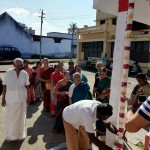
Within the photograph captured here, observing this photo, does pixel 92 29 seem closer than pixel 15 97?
No

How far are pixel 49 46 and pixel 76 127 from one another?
153 ft

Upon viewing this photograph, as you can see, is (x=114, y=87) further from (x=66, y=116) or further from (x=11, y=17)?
(x=11, y=17)

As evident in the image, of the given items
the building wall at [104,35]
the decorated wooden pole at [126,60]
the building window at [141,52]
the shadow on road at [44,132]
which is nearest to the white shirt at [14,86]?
the shadow on road at [44,132]

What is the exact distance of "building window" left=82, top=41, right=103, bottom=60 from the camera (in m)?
29.3

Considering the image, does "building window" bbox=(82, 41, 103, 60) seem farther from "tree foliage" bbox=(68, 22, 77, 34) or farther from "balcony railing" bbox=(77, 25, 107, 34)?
"tree foliage" bbox=(68, 22, 77, 34)

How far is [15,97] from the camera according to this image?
5.64 m

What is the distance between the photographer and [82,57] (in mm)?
32125

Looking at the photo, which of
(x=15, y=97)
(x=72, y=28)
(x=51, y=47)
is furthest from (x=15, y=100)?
(x=72, y=28)

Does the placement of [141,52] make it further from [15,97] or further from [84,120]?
[84,120]

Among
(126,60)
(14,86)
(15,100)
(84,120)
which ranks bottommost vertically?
(15,100)

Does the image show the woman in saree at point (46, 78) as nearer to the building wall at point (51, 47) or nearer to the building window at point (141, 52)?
the building window at point (141, 52)

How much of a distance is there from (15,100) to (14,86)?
0.29m

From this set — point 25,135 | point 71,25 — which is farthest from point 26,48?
point 25,135

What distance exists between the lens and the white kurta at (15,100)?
5621 mm
